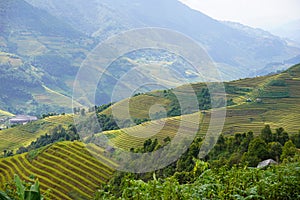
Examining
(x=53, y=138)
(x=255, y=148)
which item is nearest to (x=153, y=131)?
(x=255, y=148)

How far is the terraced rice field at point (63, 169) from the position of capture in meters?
21.4

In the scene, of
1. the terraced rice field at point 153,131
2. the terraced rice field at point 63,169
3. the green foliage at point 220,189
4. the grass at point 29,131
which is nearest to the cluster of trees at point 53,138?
the grass at point 29,131

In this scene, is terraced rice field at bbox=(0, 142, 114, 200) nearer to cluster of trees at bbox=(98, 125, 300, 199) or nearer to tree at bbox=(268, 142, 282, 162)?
cluster of trees at bbox=(98, 125, 300, 199)

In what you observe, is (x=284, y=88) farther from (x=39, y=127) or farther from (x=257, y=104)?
(x=39, y=127)

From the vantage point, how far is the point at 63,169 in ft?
77.6

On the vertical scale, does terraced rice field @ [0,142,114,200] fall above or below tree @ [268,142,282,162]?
below

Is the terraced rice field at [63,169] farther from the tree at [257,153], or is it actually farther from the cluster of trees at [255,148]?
the tree at [257,153]

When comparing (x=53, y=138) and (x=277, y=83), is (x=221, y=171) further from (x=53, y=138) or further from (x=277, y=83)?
(x=277, y=83)

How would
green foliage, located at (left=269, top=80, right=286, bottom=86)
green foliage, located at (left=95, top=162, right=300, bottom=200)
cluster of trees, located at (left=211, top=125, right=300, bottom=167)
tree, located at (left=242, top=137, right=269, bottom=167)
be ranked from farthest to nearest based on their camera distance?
green foliage, located at (left=269, top=80, right=286, bottom=86), tree, located at (left=242, top=137, right=269, bottom=167), cluster of trees, located at (left=211, top=125, right=300, bottom=167), green foliage, located at (left=95, top=162, right=300, bottom=200)

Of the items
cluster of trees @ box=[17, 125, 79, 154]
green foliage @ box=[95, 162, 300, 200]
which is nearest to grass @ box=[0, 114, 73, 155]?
cluster of trees @ box=[17, 125, 79, 154]

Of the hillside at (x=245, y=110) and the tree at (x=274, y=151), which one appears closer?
the tree at (x=274, y=151)

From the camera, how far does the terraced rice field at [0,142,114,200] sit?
2142 cm

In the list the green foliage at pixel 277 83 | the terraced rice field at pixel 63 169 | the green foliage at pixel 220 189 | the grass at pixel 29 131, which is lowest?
the terraced rice field at pixel 63 169

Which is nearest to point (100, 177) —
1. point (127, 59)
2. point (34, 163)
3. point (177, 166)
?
point (34, 163)
